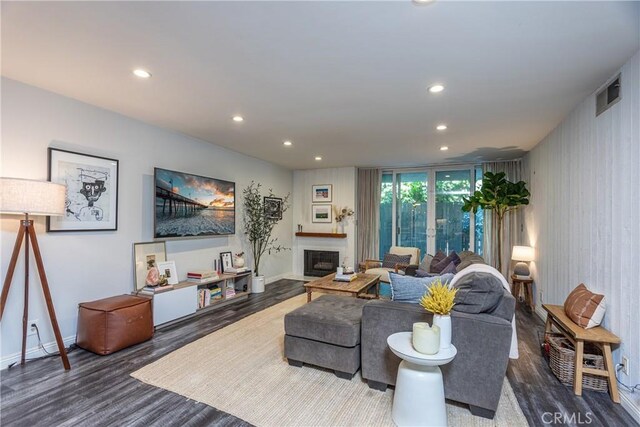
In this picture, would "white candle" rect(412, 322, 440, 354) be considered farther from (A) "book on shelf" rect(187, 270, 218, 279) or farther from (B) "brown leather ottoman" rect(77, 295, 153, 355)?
(A) "book on shelf" rect(187, 270, 218, 279)

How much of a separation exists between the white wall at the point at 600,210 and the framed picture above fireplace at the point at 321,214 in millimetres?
4005

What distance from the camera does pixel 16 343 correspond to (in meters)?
A: 2.66

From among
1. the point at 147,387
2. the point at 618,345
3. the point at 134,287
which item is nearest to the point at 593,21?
the point at 618,345

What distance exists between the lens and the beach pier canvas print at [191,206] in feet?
12.7

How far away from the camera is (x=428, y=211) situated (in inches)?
253

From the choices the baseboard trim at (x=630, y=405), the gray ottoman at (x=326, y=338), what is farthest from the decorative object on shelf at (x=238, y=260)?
the baseboard trim at (x=630, y=405)

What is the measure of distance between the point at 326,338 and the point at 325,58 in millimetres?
2234

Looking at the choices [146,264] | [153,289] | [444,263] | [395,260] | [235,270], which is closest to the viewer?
[153,289]

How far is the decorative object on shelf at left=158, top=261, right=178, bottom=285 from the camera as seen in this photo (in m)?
3.85

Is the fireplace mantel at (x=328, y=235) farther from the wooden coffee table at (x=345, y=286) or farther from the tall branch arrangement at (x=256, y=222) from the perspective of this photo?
the wooden coffee table at (x=345, y=286)

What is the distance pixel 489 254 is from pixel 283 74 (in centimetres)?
542

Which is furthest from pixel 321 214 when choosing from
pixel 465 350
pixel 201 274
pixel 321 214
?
pixel 465 350

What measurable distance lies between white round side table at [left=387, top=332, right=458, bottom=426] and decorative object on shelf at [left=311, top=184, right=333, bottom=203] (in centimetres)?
511

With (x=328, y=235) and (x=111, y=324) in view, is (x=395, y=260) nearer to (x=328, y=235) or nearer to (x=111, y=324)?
(x=328, y=235)
